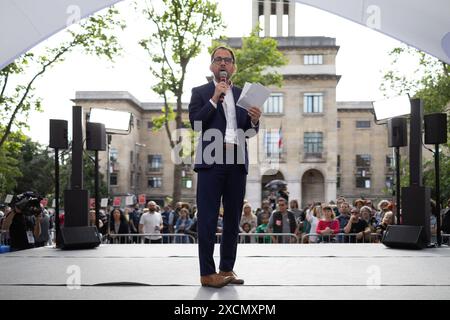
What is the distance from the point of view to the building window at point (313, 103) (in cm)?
4316

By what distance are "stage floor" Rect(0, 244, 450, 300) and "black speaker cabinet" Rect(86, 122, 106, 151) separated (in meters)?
2.11

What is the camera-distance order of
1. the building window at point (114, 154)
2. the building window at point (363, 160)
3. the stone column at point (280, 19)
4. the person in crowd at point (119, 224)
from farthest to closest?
the building window at point (363, 160), the building window at point (114, 154), the stone column at point (280, 19), the person in crowd at point (119, 224)

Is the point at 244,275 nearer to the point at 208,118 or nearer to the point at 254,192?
the point at 208,118

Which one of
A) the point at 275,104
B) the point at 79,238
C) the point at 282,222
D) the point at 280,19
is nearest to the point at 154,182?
the point at 275,104

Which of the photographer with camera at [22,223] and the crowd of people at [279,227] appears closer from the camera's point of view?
the photographer with camera at [22,223]

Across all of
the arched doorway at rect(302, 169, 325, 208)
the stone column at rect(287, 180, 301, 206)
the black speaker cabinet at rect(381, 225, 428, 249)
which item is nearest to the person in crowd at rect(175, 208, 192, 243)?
the black speaker cabinet at rect(381, 225, 428, 249)

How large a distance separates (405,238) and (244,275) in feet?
10.7

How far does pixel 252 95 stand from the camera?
3.50 m

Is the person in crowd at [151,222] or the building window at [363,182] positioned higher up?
the building window at [363,182]

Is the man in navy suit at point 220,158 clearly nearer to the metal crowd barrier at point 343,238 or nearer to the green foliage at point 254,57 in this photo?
the metal crowd barrier at point 343,238

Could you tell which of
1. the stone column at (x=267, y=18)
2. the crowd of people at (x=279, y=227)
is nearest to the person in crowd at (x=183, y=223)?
the crowd of people at (x=279, y=227)

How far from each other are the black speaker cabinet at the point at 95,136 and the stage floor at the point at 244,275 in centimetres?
211
